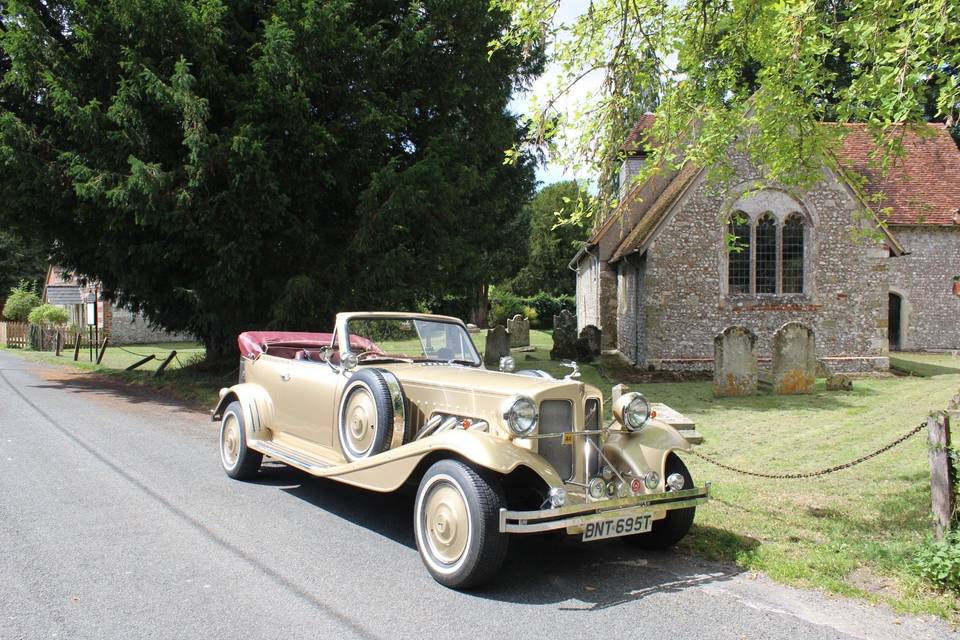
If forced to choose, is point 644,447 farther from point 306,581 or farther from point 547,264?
point 547,264

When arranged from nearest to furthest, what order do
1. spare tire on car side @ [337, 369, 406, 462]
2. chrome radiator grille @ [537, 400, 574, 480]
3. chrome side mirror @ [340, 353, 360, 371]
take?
chrome radiator grille @ [537, 400, 574, 480] < spare tire on car side @ [337, 369, 406, 462] < chrome side mirror @ [340, 353, 360, 371]

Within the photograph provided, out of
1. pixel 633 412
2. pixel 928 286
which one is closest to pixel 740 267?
pixel 928 286

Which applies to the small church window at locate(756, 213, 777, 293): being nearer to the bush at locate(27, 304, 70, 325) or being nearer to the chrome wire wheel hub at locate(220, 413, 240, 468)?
the chrome wire wheel hub at locate(220, 413, 240, 468)

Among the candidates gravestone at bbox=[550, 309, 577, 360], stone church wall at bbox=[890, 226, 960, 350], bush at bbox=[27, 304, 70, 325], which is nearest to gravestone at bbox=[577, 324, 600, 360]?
gravestone at bbox=[550, 309, 577, 360]

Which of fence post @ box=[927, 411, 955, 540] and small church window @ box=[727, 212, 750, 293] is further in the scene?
small church window @ box=[727, 212, 750, 293]

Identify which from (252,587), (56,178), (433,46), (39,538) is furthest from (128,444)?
(433,46)

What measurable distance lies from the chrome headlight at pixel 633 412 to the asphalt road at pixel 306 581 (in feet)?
3.25

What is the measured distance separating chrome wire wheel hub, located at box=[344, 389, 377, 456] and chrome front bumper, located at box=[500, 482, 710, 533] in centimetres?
170

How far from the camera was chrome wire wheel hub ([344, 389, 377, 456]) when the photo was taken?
5.69 meters

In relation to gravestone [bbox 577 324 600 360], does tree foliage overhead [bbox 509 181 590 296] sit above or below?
above

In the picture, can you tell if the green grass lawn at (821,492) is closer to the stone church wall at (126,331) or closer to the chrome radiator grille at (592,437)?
the chrome radiator grille at (592,437)

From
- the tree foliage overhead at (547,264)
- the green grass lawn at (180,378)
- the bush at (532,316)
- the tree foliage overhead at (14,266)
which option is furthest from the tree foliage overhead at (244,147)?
the tree foliage overhead at (14,266)

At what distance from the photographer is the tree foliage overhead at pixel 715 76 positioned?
7355 mm

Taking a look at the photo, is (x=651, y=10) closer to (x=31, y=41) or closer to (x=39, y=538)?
(x=39, y=538)
